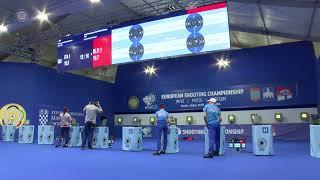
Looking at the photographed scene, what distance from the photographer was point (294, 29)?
13.9 metres

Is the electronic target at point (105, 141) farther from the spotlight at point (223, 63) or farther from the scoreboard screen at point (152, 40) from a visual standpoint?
the spotlight at point (223, 63)

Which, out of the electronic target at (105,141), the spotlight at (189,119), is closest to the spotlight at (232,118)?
the spotlight at (189,119)

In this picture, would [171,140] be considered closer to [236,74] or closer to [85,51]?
[85,51]

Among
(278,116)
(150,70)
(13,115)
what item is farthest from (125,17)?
(278,116)

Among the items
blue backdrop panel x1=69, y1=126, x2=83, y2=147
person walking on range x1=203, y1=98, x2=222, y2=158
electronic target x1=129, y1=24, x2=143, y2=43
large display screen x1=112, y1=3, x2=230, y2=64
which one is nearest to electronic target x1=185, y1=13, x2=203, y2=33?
large display screen x1=112, y1=3, x2=230, y2=64

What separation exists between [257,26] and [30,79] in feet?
39.5

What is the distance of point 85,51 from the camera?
10320 mm

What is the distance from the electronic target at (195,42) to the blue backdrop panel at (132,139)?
2911 mm

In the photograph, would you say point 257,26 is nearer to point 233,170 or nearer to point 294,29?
point 294,29

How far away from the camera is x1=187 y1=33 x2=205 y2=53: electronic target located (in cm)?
841

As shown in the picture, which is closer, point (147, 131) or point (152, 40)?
point (152, 40)

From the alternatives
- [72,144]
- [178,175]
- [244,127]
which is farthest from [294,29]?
[178,175]

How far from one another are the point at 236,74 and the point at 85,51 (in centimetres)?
894

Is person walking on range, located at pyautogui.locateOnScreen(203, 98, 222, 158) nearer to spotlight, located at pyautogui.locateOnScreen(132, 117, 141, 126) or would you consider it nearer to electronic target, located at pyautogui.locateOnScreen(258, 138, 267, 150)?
electronic target, located at pyautogui.locateOnScreen(258, 138, 267, 150)
